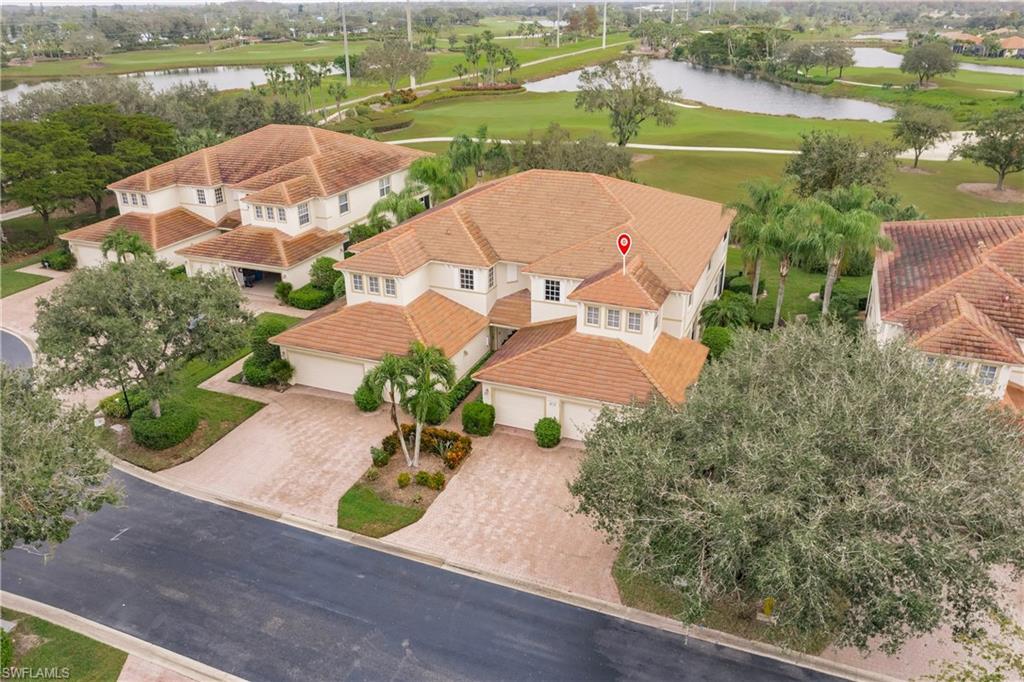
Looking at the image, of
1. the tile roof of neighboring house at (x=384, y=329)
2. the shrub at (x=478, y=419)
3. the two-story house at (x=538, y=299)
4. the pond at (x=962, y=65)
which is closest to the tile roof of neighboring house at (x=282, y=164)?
the two-story house at (x=538, y=299)

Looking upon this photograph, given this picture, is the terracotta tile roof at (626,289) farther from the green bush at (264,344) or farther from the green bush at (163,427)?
the green bush at (163,427)

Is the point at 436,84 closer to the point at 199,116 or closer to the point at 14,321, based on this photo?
the point at 199,116

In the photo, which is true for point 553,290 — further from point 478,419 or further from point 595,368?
point 478,419

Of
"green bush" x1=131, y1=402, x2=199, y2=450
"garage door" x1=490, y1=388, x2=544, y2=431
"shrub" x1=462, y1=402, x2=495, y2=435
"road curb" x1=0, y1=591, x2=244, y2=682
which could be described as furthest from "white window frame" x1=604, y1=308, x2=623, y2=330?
"road curb" x1=0, y1=591, x2=244, y2=682

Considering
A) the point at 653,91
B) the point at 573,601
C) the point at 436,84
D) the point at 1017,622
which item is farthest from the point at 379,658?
the point at 436,84

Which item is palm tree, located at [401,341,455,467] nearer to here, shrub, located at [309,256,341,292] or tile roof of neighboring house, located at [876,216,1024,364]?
tile roof of neighboring house, located at [876,216,1024,364]
